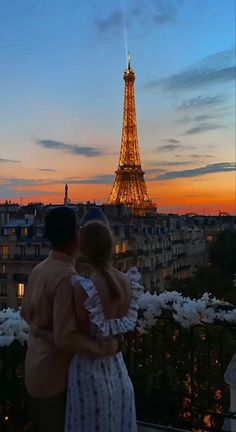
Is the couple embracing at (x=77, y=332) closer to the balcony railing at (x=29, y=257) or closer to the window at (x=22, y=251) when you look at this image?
the balcony railing at (x=29, y=257)

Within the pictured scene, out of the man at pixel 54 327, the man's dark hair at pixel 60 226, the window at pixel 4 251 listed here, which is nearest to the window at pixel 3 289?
the window at pixel 4 251

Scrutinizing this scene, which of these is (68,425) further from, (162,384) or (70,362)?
(162,384)

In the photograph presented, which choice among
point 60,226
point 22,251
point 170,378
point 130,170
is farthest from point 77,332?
point 130,170

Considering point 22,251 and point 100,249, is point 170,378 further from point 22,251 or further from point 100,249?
point 22,251

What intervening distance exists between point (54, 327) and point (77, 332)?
0.14 metres

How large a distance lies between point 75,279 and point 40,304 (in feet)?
1.01

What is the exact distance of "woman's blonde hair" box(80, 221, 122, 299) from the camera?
11.3 feet

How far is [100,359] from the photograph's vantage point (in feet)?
11.2

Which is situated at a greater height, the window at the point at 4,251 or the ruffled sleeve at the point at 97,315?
the ruffled sleeve at the point at 97,315

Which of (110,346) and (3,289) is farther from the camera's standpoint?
(3,289)

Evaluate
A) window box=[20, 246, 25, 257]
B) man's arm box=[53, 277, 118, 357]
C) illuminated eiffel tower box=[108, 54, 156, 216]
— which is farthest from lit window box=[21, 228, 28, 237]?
illuminated eiffel tower box=[108, 54, 156, 216]

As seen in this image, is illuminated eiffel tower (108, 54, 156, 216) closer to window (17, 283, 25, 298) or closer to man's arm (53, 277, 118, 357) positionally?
window (17, 283, 25, 298)

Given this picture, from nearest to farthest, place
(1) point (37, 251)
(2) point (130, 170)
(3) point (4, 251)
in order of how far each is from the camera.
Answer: (1) point (37, 251) < (3) point (4, 251) < (2) point (130, 170)

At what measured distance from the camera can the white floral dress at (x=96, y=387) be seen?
10.9ft
